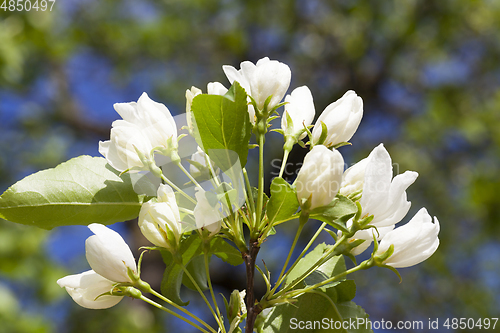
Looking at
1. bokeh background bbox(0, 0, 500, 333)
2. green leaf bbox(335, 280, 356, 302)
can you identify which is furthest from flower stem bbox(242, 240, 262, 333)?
bokeh background bbox(0, 0, 500, 333)

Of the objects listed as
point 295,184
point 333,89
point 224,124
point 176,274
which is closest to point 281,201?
point 295,184

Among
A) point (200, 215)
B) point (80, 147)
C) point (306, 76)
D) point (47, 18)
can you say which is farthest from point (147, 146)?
point (80, 147)

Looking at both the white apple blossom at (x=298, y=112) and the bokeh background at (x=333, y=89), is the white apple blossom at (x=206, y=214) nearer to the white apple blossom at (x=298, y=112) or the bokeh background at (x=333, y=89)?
the white apple blossom at (x=298, y=112)

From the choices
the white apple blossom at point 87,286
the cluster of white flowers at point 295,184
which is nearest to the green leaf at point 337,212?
the cluster of white flowers at point 295,184

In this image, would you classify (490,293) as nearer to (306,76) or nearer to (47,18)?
(306,76)

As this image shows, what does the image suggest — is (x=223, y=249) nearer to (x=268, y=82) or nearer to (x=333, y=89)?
(x=268, y=82)

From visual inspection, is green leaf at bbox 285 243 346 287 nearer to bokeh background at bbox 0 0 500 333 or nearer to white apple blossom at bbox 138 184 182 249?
white apple blossom at bbox 138 184 182 249
